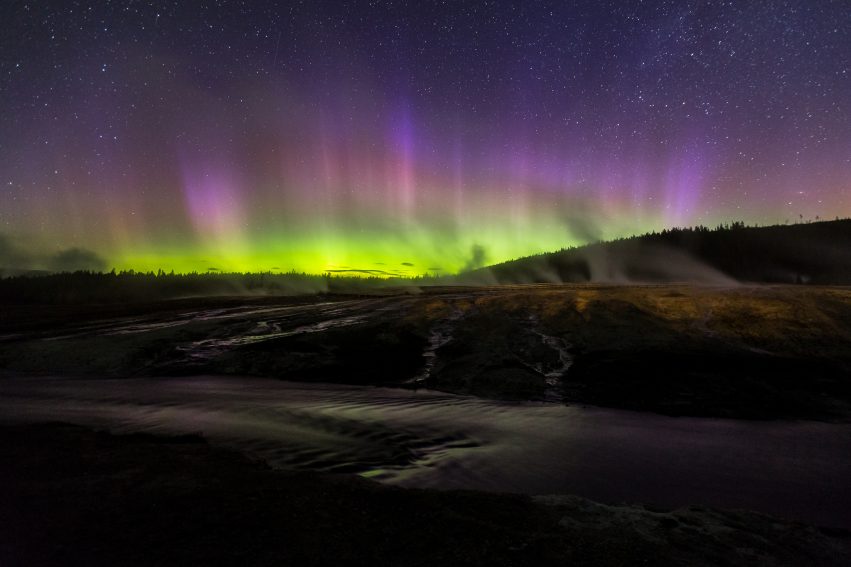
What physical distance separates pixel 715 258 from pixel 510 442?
104298 mm

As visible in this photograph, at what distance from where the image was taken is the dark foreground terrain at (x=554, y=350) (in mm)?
11539

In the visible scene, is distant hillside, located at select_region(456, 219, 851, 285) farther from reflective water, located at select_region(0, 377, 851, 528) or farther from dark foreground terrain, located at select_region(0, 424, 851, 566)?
dark foreground terrain, located at select_region(0, 424, 851, 566)

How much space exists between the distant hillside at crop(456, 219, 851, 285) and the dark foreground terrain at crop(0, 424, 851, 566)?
61592 millimetres

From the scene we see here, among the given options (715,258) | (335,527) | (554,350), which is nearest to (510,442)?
(335,527)

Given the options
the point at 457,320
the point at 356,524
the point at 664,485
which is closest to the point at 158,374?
the point at 457,320

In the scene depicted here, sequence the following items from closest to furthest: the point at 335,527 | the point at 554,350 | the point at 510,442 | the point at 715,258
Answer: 1. the point at 335,527
2. the point at 510,442
3. the point at 554,350
4. the point at 715,258

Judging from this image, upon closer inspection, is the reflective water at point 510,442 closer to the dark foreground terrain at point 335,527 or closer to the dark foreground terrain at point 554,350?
the dark foreground terrain at point 335,527

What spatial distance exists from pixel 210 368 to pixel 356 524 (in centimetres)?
1403

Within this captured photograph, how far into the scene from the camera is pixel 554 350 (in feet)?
51.0

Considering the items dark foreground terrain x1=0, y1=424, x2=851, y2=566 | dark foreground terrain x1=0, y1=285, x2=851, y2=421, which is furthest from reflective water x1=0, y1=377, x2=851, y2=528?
dark foreground terrain x1=0, y1=285, x2=851, y2=421

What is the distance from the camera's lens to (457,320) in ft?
69.2

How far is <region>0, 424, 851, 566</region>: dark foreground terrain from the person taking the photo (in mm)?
3650

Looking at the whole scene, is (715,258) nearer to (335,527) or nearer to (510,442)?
(510,442)

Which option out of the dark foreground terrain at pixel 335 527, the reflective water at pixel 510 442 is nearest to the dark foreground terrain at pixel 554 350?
the reflective water at pixel 510 442
